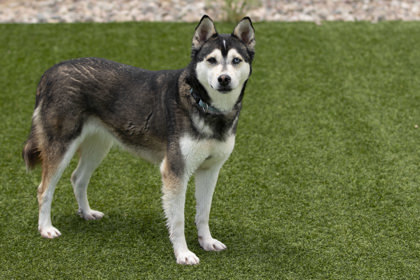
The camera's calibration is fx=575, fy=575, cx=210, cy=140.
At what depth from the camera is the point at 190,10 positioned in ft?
30.6

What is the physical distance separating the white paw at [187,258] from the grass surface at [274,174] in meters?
0.06

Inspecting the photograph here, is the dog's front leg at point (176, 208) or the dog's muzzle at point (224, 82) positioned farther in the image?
the dog's front leg at point (176, 208)

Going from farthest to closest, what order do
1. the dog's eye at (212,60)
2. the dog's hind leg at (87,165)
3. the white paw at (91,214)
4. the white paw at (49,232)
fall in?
the white paw at (91,214) → the dog's hind leg at (87,165) → the white paw at (49,232) → the dog's eye at (212,60)

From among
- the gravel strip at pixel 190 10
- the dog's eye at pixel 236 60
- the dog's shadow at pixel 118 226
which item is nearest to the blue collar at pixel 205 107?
the dog's eye at pixel 236 60

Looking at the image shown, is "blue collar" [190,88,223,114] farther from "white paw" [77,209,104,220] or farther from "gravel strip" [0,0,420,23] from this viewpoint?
"gravel strip" [0,0,420,23]

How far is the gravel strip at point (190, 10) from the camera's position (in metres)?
9.01

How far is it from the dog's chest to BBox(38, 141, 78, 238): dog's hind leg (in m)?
0.92

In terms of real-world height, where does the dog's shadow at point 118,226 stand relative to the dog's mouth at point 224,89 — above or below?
below

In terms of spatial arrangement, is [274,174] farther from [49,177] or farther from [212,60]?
[49,177]

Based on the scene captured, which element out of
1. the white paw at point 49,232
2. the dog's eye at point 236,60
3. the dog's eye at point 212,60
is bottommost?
the white paw at point 49,232

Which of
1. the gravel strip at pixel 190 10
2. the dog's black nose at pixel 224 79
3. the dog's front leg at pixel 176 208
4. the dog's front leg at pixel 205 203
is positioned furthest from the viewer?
the gravel strip at pixel 190 10

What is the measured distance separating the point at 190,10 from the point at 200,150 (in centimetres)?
590

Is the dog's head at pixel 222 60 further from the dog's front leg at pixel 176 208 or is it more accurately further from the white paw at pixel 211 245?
the white paw at pixel 211 245

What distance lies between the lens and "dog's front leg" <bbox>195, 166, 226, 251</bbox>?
419 cm
